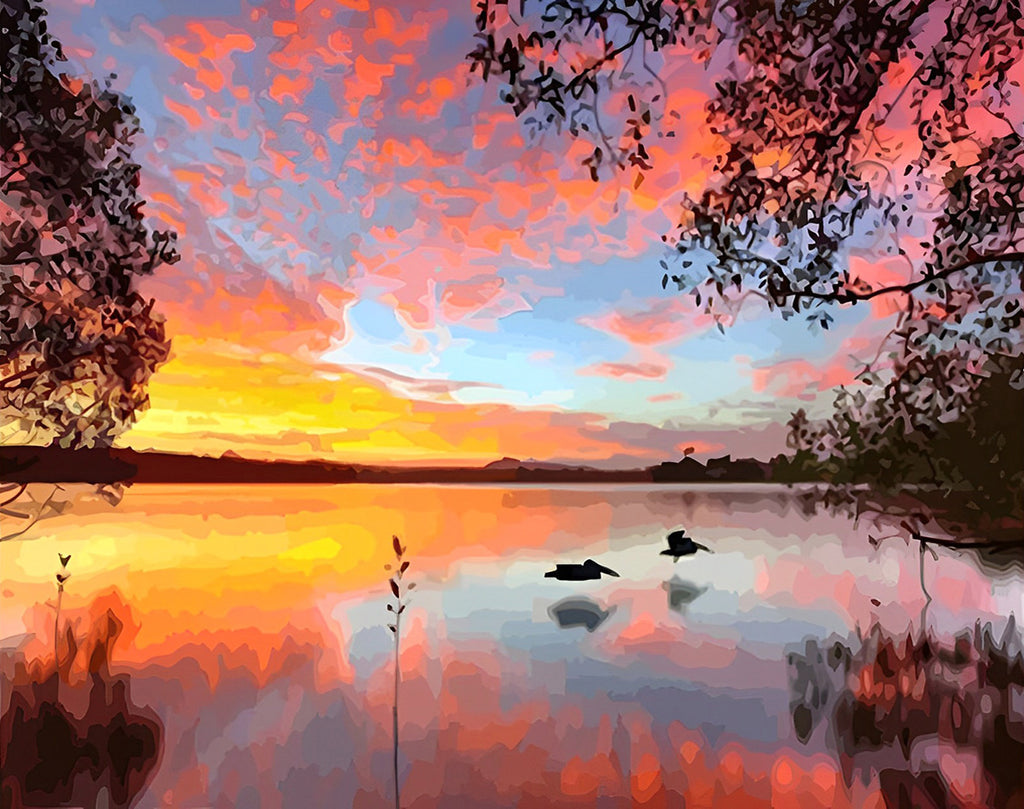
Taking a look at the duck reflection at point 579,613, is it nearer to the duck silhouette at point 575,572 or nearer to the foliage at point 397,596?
the duck silhouette at point 575,572

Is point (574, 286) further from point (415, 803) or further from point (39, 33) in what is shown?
point (39, 33)

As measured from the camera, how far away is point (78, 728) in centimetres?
201

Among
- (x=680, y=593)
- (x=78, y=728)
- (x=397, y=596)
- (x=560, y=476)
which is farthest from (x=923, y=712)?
(x=78, y=728)

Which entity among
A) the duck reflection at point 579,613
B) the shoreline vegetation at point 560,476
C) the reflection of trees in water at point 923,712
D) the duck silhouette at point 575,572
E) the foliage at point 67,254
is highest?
the foliage at point 67,254

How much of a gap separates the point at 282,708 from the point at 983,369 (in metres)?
2.62

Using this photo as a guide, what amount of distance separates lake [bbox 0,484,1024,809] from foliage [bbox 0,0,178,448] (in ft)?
1.24

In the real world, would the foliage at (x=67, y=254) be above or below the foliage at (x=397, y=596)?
above

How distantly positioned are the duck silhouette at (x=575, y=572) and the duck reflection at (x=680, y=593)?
0.31 metres

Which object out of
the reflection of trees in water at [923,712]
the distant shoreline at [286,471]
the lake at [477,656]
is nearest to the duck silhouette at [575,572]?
the lake at [477,656]

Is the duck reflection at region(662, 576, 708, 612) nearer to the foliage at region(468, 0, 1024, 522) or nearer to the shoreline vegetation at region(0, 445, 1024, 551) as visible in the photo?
the shoreline vegetation at region(0, 445, 1024, 551)

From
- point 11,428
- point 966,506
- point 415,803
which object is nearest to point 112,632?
point 11,428

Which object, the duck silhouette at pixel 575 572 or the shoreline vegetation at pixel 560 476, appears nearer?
the shoreline vegetation at pixel 560 476

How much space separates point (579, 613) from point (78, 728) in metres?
1.77

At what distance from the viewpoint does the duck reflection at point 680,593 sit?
9.16 ft
